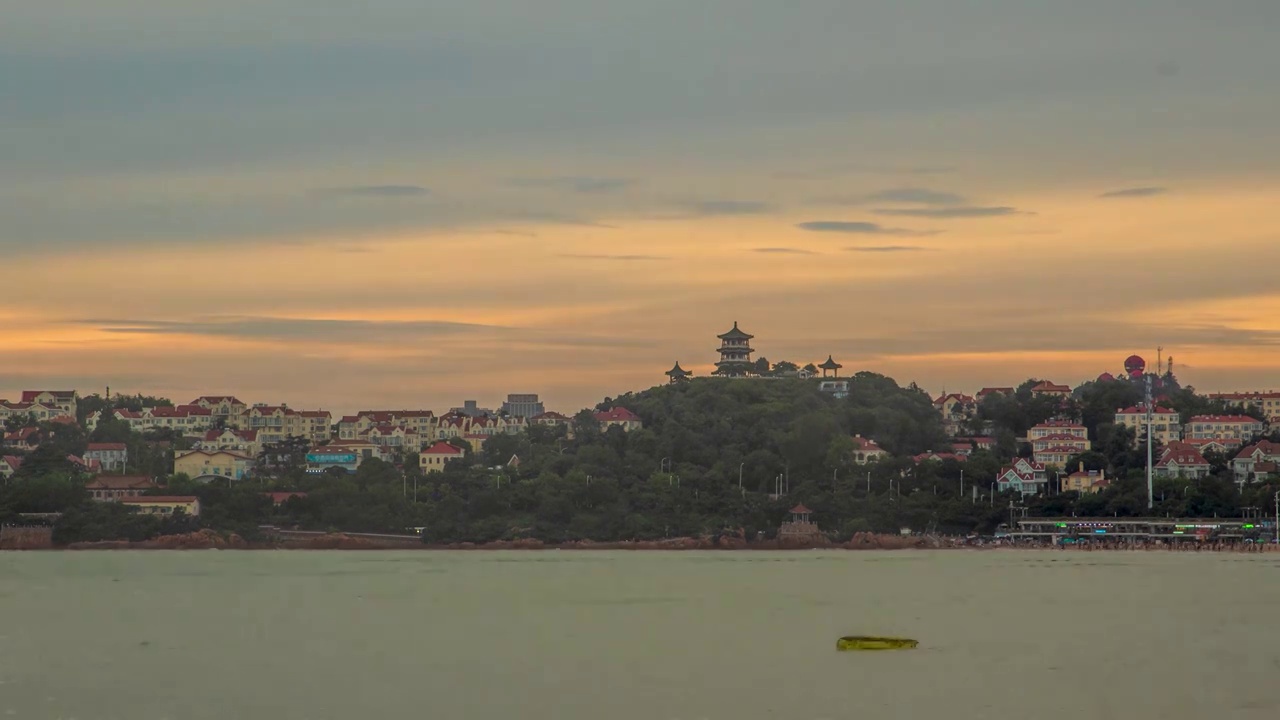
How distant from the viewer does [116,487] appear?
166 metres

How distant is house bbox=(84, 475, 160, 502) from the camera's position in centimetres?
16450

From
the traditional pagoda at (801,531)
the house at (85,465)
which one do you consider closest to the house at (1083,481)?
the traditional pagoda at (801,531)

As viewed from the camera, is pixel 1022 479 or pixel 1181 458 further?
pixel 1181 458

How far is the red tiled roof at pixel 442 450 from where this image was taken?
192m

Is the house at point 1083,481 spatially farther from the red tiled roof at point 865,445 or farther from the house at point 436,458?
the house at point 436,458

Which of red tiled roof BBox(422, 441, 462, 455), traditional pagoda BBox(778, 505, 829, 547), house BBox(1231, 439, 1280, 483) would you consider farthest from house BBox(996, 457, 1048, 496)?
red tiled roof BBox(422, 441, 462, 455)

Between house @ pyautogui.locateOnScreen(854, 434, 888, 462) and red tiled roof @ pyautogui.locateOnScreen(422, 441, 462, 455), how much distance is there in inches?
1660

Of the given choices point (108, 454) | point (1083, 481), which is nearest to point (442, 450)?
point (108, 454)

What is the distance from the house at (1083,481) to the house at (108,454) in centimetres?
9734

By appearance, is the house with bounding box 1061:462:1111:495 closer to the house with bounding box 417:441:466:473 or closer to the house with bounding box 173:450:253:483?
the house with bounding box 417:441:466:473
